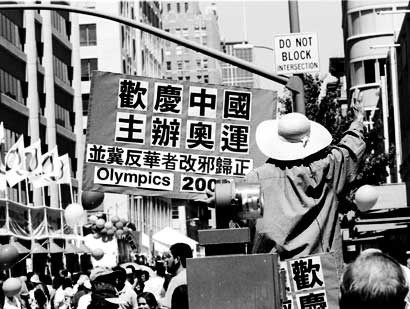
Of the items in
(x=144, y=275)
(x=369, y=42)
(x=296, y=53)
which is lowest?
(x=144, y=275)

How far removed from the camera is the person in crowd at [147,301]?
14.4m

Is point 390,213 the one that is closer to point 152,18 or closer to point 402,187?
point 402,187

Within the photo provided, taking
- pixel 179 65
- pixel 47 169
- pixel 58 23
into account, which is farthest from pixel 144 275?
pixel 179 65

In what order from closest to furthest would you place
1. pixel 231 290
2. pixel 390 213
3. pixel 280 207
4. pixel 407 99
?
1. pixel 231 290
2. pixel 280 207
3. pixel 390 213
4. pixel 407 99

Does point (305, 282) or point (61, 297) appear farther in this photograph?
point (61, 297)

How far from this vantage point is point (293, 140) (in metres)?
7.11

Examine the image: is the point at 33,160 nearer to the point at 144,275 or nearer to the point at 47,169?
the point at 47,169

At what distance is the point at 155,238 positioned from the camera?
147 feet

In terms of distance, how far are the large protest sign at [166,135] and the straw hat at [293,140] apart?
11.8 ft

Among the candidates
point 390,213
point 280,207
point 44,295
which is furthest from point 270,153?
point 390,213

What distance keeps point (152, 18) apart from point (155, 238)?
7174 centimetres

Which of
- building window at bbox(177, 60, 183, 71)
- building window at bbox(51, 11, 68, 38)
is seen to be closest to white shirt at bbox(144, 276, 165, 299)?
building window at bbox(51, 11, 68, 38)

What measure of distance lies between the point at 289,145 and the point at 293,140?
4 centimetres

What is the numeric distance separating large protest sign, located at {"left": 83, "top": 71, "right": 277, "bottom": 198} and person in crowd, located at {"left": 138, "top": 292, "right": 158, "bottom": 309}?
352 centimetres
